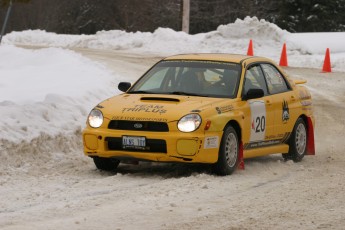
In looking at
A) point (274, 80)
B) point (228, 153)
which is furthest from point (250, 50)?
point (228, 153)

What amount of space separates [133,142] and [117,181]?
1.84ft

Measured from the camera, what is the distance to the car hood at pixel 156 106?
11.3 meters

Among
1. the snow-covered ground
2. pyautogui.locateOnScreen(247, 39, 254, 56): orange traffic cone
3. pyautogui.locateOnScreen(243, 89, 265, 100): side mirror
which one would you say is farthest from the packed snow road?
pyautogui.locateOnScreen(247, 39, 254, 56): orange traffic cone

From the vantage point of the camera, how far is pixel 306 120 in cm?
1393

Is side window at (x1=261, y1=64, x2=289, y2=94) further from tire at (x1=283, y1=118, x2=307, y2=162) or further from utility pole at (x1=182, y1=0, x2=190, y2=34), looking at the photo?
utility pole at (x1=182, y1=0, x2=190, y2=34)

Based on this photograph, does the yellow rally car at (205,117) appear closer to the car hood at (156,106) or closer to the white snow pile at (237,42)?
the car hood at (156,106)

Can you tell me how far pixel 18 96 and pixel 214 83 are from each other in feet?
18.1

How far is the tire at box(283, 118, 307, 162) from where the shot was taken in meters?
13.5

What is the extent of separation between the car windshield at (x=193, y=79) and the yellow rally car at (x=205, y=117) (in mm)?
12

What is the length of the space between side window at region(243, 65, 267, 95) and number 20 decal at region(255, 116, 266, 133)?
390 millimetres

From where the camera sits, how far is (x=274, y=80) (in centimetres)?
1343

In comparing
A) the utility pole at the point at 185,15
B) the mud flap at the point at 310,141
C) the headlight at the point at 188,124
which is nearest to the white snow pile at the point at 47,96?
the headlight at the point at 188,124

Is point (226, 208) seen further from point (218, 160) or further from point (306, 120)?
point (306, 120)

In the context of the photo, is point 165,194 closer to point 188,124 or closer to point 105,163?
point 188,124
